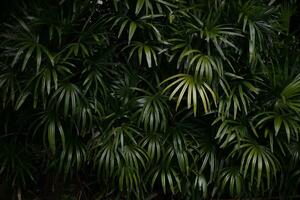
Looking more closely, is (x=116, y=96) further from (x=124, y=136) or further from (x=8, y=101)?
(x=8, y=101)

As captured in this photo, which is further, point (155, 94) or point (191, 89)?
point (155, 94)

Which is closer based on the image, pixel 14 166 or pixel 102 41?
pixel 102 41

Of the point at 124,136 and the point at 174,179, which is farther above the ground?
the point at 124,136

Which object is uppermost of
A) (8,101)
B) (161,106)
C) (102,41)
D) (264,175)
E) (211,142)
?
(102,41)

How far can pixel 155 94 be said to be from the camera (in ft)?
7.32

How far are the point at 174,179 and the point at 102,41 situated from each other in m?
0.89

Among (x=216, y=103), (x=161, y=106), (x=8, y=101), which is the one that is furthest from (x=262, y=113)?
(x=8, y=101)

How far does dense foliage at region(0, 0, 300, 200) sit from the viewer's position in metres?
2.14

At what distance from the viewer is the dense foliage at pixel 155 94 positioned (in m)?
2.14

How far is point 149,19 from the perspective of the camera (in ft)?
7.21

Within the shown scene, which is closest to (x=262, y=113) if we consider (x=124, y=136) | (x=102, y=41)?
(x=124, y=136)

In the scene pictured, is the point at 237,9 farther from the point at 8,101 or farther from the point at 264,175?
the point at 8,101

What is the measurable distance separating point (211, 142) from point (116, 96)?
615 millimetres

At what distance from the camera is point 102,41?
2.18 metres
